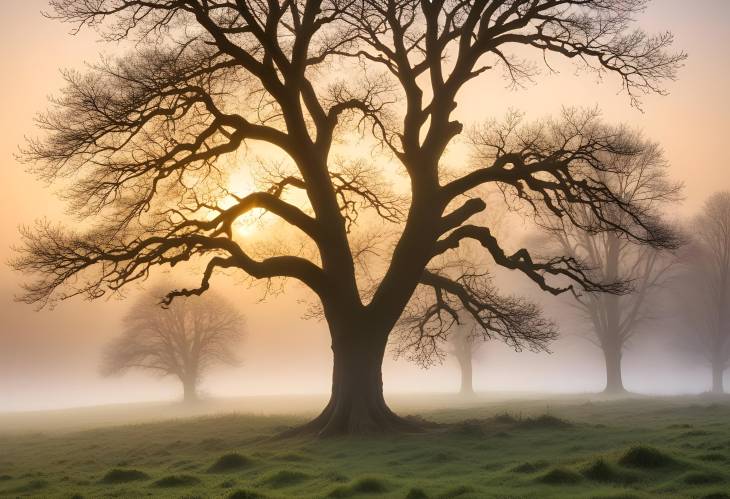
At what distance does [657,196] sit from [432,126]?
69.5 feet

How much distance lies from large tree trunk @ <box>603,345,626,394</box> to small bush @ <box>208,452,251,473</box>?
33.0m

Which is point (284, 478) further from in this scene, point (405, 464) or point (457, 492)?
point (457, 492)

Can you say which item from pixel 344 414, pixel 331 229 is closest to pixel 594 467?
pixel 344 414

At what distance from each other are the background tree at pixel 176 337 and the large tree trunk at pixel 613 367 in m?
29.6

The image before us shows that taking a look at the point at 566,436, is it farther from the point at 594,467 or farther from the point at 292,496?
the point at 292,496

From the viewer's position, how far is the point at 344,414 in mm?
20359

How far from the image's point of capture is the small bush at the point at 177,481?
44.3ft

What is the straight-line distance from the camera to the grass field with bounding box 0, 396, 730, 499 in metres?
11.4

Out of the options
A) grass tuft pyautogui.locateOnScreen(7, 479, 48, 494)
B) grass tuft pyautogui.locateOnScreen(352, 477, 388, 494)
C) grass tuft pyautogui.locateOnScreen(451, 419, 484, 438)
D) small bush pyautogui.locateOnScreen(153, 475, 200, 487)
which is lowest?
grass tuft pyautogui.locateOnScreen(7, 479, 48, 494)

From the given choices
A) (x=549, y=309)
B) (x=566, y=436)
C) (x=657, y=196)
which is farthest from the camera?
(x=549, y=309)

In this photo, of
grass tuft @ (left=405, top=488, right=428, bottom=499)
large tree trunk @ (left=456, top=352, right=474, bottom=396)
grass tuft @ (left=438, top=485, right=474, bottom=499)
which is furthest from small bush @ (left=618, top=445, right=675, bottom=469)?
large tree trunk @ (left=456, top=352, right=474, bottom=396)

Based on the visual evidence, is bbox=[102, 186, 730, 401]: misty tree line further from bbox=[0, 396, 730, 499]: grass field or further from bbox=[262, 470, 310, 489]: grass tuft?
bbox=[262, 470, 310, 489]: grass tuft

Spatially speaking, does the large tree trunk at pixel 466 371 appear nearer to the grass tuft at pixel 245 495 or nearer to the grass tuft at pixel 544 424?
the grass tuft at pixel 544 424

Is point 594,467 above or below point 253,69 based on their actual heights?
below
